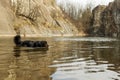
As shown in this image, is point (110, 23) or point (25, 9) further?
point (110, 23)

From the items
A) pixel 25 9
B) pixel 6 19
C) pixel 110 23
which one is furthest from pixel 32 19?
pixel 110 23

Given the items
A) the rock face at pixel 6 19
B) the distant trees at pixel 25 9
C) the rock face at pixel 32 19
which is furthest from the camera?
the distant trees at pixel 25 9

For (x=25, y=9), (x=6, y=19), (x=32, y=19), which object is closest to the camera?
(x=6, y=19)

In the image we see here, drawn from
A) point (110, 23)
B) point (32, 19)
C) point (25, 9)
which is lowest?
point (110, 23)

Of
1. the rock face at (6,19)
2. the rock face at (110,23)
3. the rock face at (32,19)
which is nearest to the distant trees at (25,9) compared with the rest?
the rock face at (32,19)

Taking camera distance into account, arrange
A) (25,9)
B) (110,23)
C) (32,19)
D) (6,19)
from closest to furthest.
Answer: (6,19)
(32,19)
(25,9)
(110,23)

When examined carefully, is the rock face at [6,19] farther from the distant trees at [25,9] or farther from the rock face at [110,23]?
the rock face at [110,23]

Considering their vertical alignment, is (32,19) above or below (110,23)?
above

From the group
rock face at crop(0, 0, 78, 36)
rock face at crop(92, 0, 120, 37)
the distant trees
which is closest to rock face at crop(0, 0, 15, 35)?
rock face at crop(0, 0, 78, 36)

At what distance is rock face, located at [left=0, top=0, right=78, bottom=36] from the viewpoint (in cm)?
10867

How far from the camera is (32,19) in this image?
423 feet

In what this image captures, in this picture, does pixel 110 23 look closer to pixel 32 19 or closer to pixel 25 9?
pixel 32 19

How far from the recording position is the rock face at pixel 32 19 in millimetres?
108669

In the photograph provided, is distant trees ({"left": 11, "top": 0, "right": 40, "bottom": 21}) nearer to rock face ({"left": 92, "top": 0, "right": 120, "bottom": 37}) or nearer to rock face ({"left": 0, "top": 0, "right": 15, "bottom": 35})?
rock face ({"left": 0, "top": 0, "right": 15, "bottom": 35})
